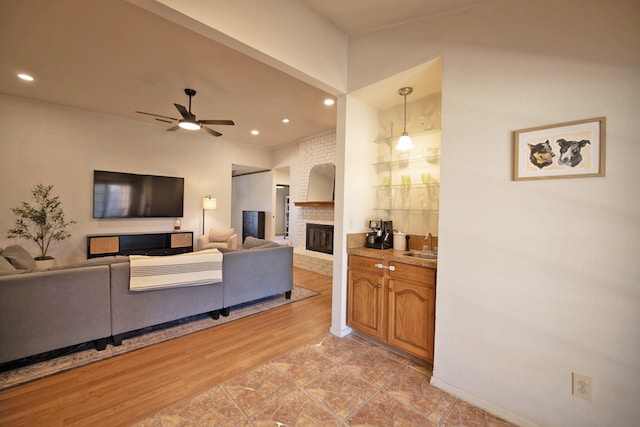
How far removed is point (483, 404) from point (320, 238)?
393 cm

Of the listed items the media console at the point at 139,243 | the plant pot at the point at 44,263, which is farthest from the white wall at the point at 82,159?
the plant pot at the point at 44,263

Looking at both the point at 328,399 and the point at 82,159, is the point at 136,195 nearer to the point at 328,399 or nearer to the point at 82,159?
the point at 82,159

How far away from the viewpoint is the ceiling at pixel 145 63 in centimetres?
212

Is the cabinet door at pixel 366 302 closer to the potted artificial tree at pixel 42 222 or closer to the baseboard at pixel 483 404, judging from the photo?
the baseboard at pixel 483 404

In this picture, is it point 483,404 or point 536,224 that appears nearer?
point 536,224

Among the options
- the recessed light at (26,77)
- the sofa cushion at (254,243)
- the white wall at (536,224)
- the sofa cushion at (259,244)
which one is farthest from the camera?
the sofa cushion at (254,243)

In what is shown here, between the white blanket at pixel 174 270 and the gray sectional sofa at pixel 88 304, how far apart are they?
9 centimetres

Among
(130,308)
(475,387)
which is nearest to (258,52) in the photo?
(130,308)

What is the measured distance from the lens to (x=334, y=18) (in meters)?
2.30

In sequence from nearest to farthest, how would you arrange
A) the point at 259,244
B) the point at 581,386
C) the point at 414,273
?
1. the point at 581,386
2. the point at 414,273
3. the point at 259,244

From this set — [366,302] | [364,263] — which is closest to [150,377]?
[366,302]

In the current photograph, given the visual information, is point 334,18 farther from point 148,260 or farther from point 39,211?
point 39,211

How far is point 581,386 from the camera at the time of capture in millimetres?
1387

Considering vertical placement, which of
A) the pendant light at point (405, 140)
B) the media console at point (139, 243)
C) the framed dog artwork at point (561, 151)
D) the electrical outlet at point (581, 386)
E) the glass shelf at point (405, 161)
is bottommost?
the electrical outlet at point (581, 386)
